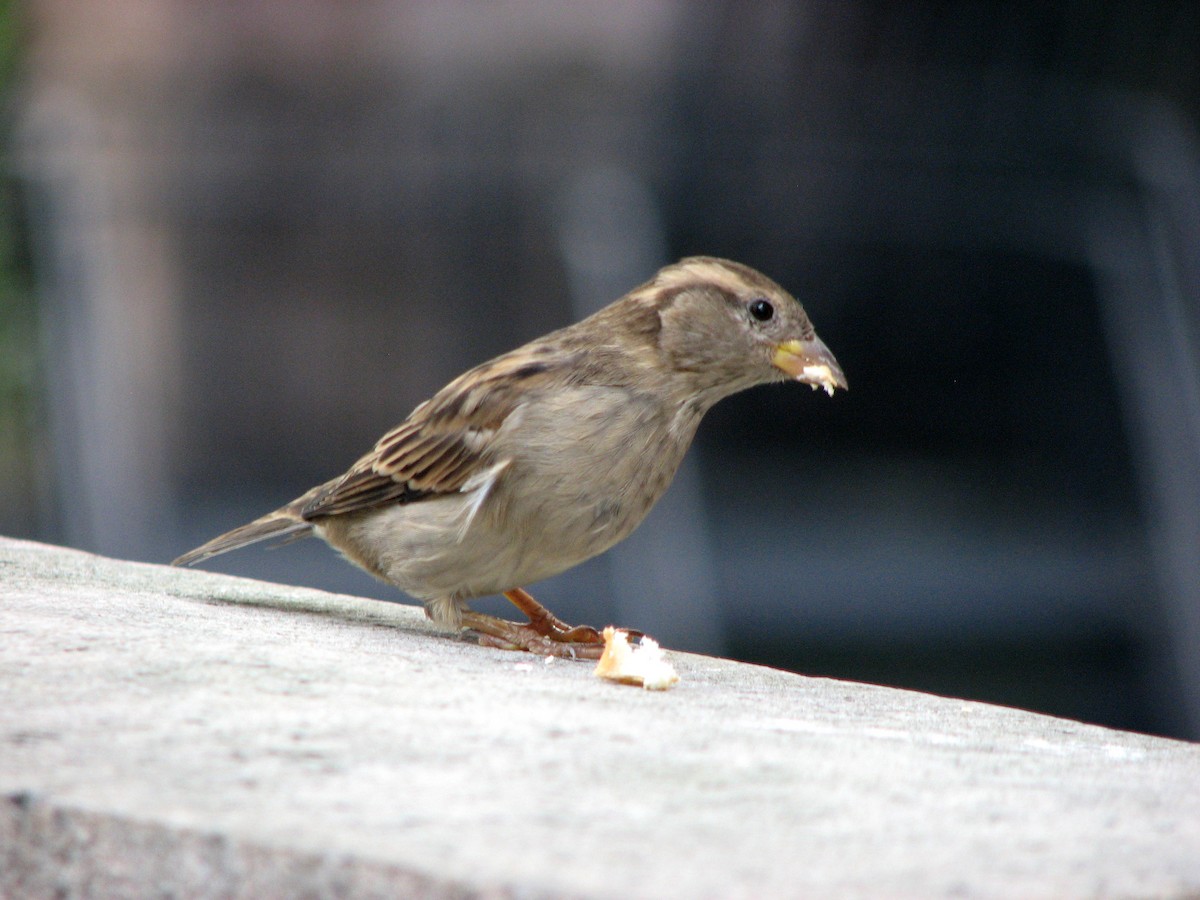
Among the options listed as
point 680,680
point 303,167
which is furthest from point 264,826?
point 303,167

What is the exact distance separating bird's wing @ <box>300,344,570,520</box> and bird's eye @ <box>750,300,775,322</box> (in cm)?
36

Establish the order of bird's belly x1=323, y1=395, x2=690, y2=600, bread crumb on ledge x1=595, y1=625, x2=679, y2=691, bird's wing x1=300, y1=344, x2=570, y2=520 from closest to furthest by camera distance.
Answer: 1. bread crumb on ledge x1=595, y1=625, x2=679, y2=691
2. bird's belly x1=323, y1=395, x2=690, y2=600
3. bird's wing x1=300, y1=344, x2=570, y2=520

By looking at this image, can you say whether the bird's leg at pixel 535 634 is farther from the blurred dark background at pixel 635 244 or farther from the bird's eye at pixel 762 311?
the blurred dark background at pixel 635 244

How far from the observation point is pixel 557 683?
2.01 meters

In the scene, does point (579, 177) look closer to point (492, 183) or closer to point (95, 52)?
point (492, 183)

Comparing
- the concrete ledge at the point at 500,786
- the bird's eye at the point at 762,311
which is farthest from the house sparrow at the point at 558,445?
the concrete ledge at the point at 500,786

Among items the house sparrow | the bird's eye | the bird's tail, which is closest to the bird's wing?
the house sparrow

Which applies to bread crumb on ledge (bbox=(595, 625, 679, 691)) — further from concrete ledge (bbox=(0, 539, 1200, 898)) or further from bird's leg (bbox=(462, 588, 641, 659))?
bird's leg (bbox=(462, 588, 641, 659))

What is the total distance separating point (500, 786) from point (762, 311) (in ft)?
5.28

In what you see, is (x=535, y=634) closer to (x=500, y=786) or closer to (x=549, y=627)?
(x=549, y=627)

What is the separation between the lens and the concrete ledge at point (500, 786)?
45.4 inches

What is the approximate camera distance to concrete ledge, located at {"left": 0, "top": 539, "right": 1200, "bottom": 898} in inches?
45.4

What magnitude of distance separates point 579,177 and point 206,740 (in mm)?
4028

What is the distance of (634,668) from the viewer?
2.12 m
